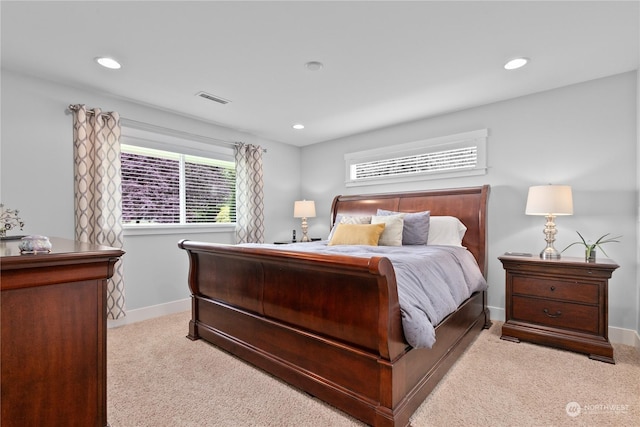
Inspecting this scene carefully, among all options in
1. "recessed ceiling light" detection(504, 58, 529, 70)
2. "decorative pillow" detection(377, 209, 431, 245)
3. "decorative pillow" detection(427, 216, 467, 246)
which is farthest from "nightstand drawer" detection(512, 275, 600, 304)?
"recessed ceiling light" detection(504, 58, 529, 70)

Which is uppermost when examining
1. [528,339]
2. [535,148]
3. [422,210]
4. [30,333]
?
[535,148]

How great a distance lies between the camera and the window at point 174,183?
3496 millimetres

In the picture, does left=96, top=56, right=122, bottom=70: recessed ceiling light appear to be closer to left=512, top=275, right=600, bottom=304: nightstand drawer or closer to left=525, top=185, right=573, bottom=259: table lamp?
left=525, top=185, right=573, bottom=259: table lamp

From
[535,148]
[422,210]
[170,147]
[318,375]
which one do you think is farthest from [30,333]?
[535,148]

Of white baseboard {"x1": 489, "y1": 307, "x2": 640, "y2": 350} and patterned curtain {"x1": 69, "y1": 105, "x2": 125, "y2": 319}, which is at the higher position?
patterned curtain {"x1": 69, "y1": 105, "x2": 125, "y2": 319}

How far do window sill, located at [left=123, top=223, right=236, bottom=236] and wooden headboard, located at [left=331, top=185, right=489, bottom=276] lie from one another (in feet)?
6.12

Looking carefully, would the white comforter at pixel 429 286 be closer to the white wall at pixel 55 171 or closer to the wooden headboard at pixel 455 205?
the wooden headboard at pixel 455 205

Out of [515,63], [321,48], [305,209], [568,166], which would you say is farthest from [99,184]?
[568,166]

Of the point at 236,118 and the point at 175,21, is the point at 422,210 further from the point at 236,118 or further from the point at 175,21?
the point at 175,21

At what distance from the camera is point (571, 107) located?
9.77 feet

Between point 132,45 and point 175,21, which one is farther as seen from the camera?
point 132,45

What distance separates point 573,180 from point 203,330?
147 inches

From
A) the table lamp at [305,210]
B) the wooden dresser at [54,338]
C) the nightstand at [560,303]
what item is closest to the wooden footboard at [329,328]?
the nightstand at [560,303]

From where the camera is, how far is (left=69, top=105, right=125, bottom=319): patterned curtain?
9.72ft
